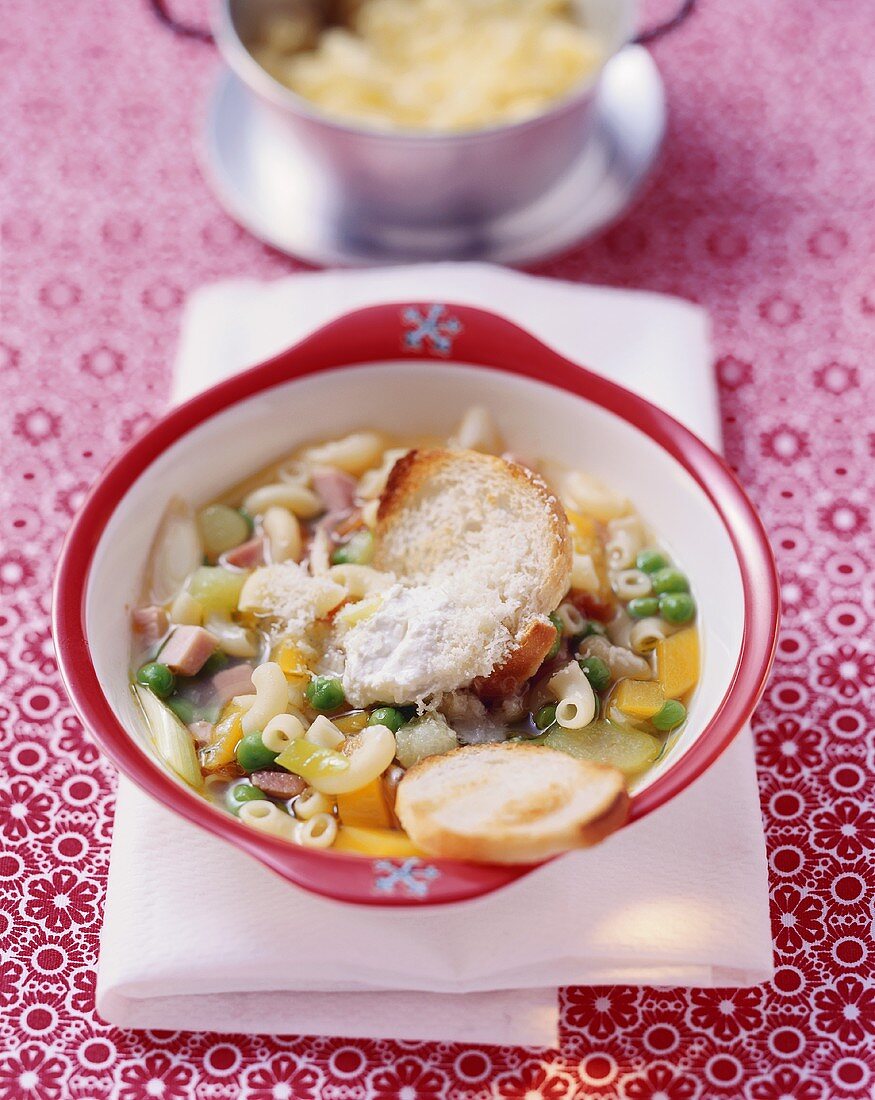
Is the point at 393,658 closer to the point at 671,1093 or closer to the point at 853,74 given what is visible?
the point at 671,1093

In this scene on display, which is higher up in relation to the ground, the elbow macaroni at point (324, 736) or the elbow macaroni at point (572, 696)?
the elbow macaroni at point (572, 696)

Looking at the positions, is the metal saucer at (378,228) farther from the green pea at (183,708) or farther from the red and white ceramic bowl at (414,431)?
the green pea at (183,708)

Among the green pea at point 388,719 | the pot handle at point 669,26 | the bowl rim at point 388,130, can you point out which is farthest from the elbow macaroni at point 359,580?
the pot handle at point 669,26

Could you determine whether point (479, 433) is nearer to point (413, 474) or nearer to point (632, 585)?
point (413, 474)

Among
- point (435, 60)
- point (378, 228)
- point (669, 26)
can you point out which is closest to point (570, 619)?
point (378, 228)

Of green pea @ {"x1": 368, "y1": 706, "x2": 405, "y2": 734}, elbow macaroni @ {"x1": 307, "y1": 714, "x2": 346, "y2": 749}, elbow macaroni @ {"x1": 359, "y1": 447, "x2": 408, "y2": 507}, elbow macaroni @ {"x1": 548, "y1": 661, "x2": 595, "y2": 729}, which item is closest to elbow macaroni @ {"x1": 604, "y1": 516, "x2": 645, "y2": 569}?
elbow macaroni @ {"x1": 548, "y1": 661, "x2": 595, "y2": 729}

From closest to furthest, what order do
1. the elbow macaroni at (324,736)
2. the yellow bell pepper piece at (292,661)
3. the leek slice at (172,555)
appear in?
1. the elbow macaroni at (324,736)
2. the yellow bell pepper piece at (292,661)
3. the leek slice at (172,555)

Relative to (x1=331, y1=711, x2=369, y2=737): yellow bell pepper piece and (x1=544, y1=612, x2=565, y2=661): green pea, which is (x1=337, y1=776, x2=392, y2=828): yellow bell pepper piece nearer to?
(x1=331, y1=711, x2=369, y2=737): yellow bell pepper piece

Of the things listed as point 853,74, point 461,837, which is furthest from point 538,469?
point 853,74
